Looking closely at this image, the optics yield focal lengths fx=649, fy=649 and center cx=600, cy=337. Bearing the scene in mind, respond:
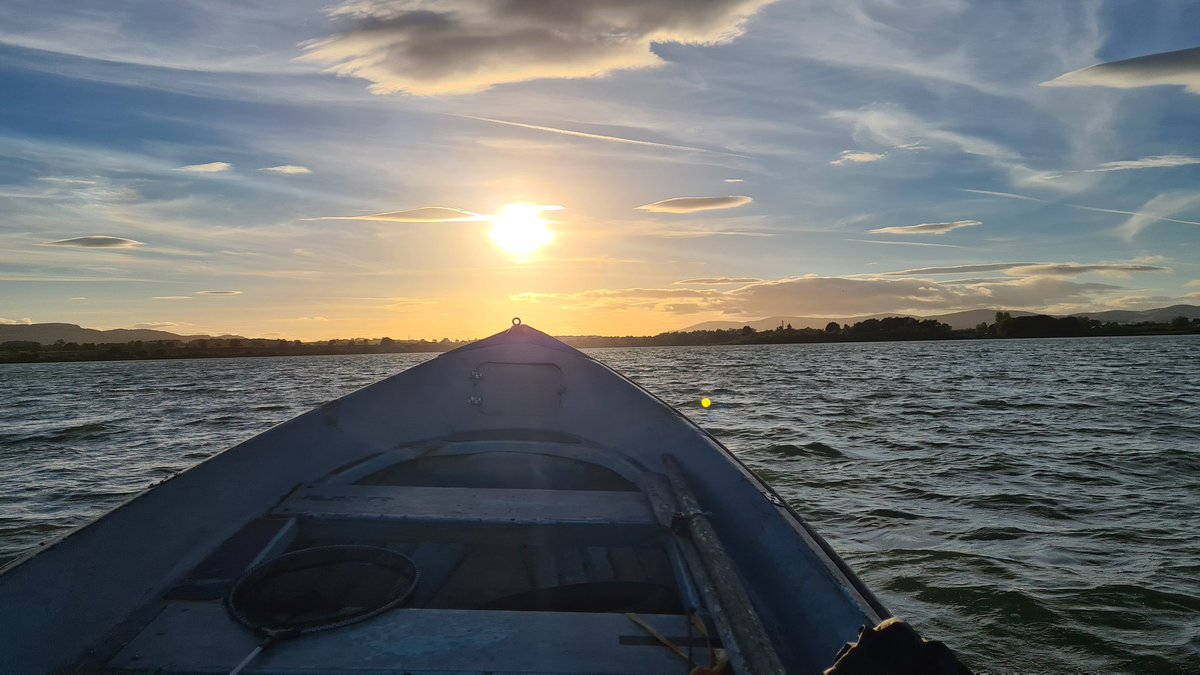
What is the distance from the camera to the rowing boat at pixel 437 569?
241 centimetres

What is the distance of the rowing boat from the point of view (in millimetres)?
2414

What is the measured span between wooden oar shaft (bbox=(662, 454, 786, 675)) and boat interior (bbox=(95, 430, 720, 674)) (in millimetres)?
116

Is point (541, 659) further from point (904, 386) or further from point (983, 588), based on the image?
point (904, 386)

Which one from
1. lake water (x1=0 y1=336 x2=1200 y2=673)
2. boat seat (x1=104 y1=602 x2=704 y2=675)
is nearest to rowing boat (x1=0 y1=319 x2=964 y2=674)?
boat seat (x1=104 y1=602 x2=704 y2=675)

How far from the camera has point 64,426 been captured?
19922 millimetres

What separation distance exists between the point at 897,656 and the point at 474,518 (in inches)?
98.7

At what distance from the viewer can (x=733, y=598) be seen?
2592 millimetres

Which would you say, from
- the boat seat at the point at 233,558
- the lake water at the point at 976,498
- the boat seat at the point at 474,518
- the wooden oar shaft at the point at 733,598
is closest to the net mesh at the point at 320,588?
the boat seat at the point at 233,558

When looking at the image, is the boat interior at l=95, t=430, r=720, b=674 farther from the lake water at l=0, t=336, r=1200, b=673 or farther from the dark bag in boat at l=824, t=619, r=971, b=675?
the lake water at l=0, t=336, r=1200, b=673

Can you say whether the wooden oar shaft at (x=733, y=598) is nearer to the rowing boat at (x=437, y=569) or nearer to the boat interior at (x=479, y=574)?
the rowing boat at (x=437, y=569)

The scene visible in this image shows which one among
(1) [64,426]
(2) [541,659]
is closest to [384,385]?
(2) [541,659]

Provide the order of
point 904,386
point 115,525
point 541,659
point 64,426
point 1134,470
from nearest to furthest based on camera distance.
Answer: point 541,659
point 115,525
point 1134,470
point 64,426
point 904,386

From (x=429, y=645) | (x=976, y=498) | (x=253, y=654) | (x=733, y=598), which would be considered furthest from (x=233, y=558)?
(x=976, y=498)

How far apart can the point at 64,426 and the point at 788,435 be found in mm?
21367
